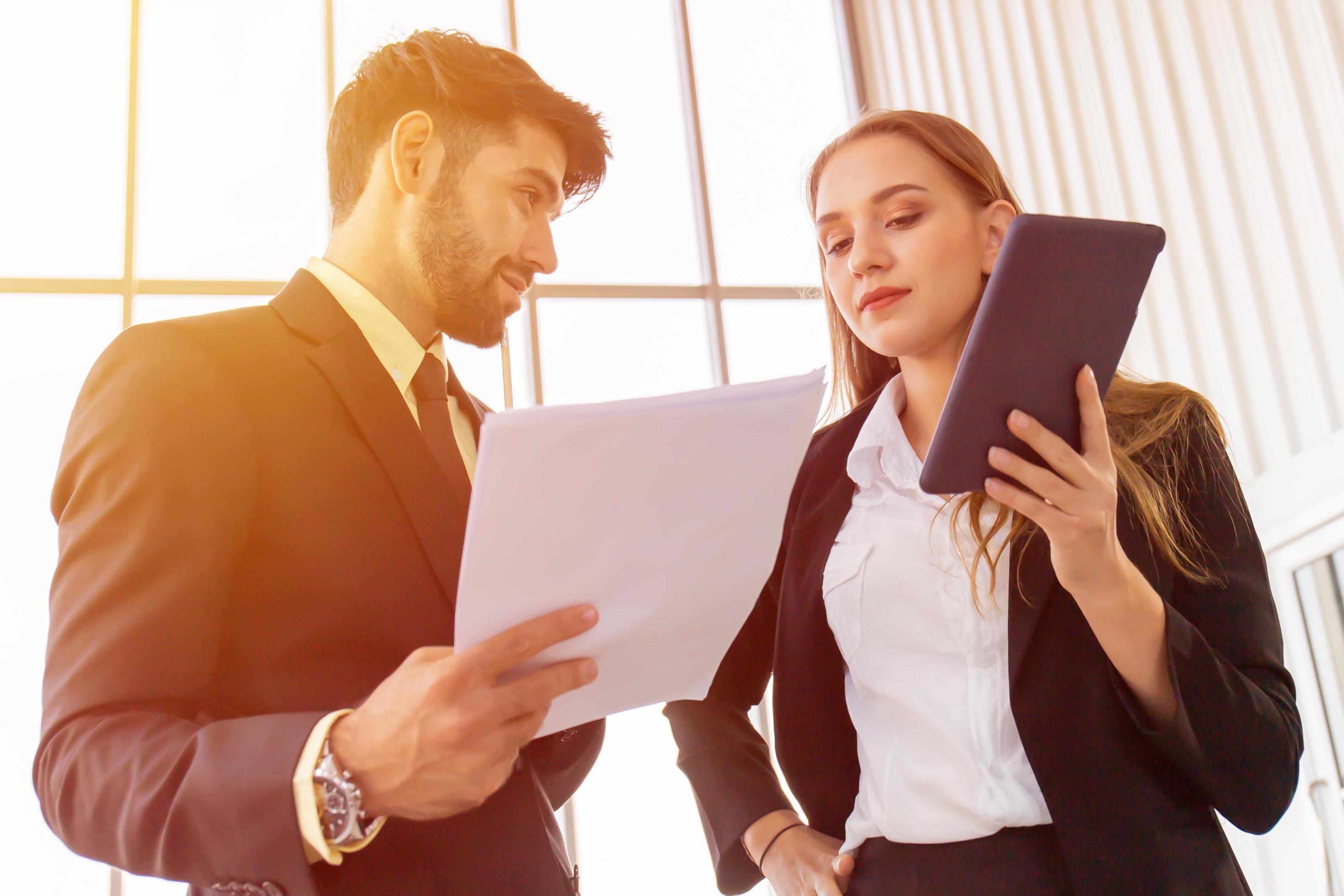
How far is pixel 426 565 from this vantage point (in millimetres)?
1261

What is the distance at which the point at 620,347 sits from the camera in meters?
4.50

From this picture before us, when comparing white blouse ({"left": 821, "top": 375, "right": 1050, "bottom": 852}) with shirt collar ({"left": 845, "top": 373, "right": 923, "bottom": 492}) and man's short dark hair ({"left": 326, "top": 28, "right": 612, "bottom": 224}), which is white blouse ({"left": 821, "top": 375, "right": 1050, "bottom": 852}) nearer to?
shirt collar ({"left": 845, "top": 373, "right": 923, "bottom": 492})

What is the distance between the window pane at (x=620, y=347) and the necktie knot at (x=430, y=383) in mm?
2681

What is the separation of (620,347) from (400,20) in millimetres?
1691

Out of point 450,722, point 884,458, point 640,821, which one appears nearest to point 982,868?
point 884,458

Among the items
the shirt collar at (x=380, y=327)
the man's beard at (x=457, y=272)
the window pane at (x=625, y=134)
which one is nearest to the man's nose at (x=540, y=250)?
the man's beard at (x=457, y=272)

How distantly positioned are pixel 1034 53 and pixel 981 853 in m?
4.14

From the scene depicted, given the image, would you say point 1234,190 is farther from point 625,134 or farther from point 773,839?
point 773,839

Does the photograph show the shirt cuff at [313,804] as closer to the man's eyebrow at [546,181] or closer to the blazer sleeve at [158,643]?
the blazer sleeve at [158,643]

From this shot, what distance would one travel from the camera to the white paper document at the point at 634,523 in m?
0.89

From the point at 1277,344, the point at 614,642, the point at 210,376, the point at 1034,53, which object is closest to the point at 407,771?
the point at 614,642

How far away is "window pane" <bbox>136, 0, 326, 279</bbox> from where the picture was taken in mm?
4023

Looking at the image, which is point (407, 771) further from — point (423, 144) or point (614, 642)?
point (423, 144)

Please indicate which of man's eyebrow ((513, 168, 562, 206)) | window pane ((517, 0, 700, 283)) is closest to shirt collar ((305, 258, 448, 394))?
man's eyebrow ((513, 168, 562, 206))
